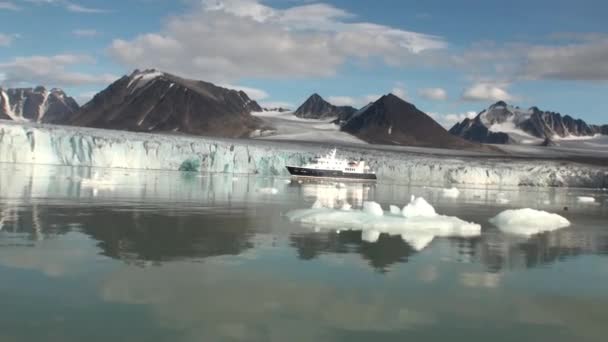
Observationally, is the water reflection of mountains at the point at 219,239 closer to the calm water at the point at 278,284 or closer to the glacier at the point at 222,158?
the calm water at the point at 278,284

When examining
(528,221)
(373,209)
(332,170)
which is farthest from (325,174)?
(373,209)

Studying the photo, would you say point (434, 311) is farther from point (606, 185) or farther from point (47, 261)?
point (606, 185)

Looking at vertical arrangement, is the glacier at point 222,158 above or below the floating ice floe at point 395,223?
above

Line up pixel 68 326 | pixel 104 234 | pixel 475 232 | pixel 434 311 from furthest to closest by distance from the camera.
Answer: pixel 475 232
pixel 104 234
pixel 434 311
pixel 68 326

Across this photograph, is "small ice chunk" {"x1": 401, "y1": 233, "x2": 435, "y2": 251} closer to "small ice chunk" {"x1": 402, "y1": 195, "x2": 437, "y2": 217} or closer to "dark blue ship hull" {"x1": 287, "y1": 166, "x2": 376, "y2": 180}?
"small ice chunk" {"x1": 402, "y1": 195, "x2": 437, "y2": 217}

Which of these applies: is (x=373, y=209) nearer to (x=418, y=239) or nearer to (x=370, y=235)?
(x=370, y=235)

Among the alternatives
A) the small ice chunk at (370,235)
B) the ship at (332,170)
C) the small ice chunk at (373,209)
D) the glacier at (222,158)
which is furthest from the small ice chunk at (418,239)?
the glacier at (222,158)

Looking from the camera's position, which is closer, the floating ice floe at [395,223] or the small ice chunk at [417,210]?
the floating ice floe at [395,223]

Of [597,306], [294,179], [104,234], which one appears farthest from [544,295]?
[294,179]
